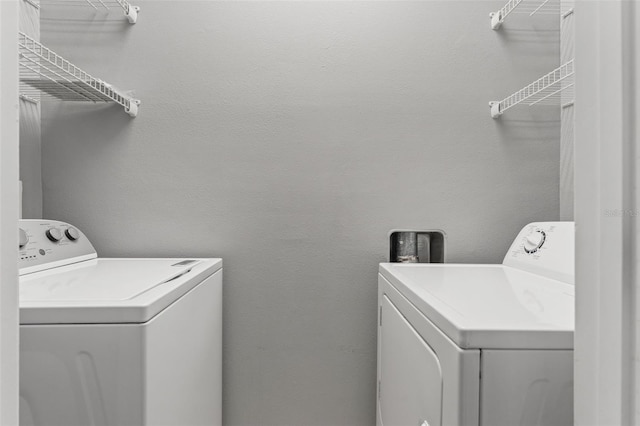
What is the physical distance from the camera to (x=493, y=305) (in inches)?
31.6

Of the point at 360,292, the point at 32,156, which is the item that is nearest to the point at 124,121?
the point at 32,156

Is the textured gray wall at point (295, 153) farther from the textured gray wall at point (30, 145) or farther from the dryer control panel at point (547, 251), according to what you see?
the dryer control panel at point (547, 251)

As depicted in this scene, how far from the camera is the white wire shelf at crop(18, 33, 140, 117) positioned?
1321 millimetres

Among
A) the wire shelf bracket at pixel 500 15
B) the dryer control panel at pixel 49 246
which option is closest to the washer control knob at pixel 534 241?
the wire shelf bracket at pixel 500 15

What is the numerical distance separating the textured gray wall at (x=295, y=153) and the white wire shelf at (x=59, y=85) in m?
0.08

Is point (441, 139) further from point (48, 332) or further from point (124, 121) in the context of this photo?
point (48, 332)

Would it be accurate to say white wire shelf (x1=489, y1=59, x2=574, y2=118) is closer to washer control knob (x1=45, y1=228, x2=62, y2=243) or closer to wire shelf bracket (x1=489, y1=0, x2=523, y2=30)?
wire shelf bracket (x1=489, y1=0, x2=523, y2=30)

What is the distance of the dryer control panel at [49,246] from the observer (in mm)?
1178

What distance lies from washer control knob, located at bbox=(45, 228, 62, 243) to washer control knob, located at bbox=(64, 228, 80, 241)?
64 mm

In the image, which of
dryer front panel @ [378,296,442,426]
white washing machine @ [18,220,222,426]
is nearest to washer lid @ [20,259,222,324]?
→ white washing machine @ [18,220,222,426]

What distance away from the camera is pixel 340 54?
1.65 meters

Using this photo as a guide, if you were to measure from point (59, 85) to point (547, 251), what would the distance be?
1.83 metres

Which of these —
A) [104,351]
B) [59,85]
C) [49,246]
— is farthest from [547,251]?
[59,85]

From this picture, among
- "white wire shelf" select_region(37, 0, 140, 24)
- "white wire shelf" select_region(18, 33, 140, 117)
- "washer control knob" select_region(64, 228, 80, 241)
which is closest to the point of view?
"white wire shelf" select_region(18, 33, 140, 117)
